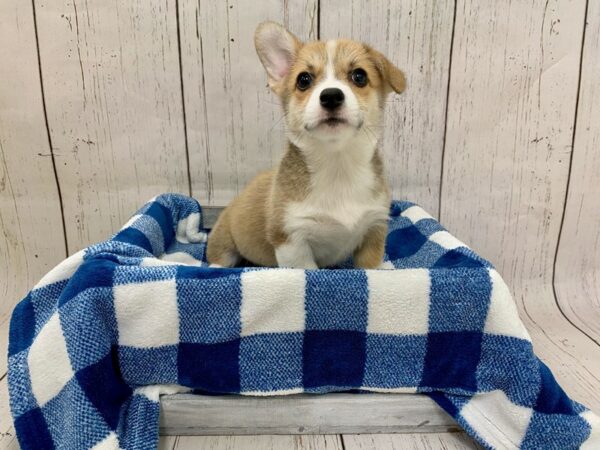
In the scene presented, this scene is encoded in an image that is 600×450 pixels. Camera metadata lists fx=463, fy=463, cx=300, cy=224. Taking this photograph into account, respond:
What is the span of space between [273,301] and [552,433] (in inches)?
27.6

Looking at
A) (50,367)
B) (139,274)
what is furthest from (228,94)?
(50,367)

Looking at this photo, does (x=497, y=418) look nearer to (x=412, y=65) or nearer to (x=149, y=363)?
(x=149, y=363)

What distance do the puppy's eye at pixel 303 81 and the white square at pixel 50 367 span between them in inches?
36.1

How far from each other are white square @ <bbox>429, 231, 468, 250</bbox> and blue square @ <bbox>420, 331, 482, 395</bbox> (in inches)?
14.6

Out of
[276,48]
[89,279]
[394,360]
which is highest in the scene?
[276,48]

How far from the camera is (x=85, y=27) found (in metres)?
1.77

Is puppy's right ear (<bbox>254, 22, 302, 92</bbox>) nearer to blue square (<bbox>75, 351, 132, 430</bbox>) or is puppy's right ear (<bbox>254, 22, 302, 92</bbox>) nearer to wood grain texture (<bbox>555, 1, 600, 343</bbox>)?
blue square (<bbox>75, 351, 132, 430</bbox>)

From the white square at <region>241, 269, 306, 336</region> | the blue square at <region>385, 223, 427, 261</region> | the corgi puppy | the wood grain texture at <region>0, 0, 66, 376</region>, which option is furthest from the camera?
the wood grain texture at <region>0, 0, 66, 376</region>

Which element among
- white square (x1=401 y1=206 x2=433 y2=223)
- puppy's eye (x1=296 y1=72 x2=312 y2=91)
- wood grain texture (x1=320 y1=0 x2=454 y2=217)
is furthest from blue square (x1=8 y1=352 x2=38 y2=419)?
wood grain texture (x1=320 y1=0 x2=454 y2=217)

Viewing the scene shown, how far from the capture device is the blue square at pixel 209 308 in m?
1.09

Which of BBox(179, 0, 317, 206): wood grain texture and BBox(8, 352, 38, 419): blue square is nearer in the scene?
BBox(8, 352, 38, 419): blue square

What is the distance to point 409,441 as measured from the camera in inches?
46.1

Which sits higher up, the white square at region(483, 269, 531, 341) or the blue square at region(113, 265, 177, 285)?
the blue square at region(113, 265, 177, 285)

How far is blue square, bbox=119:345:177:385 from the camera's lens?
111cm
